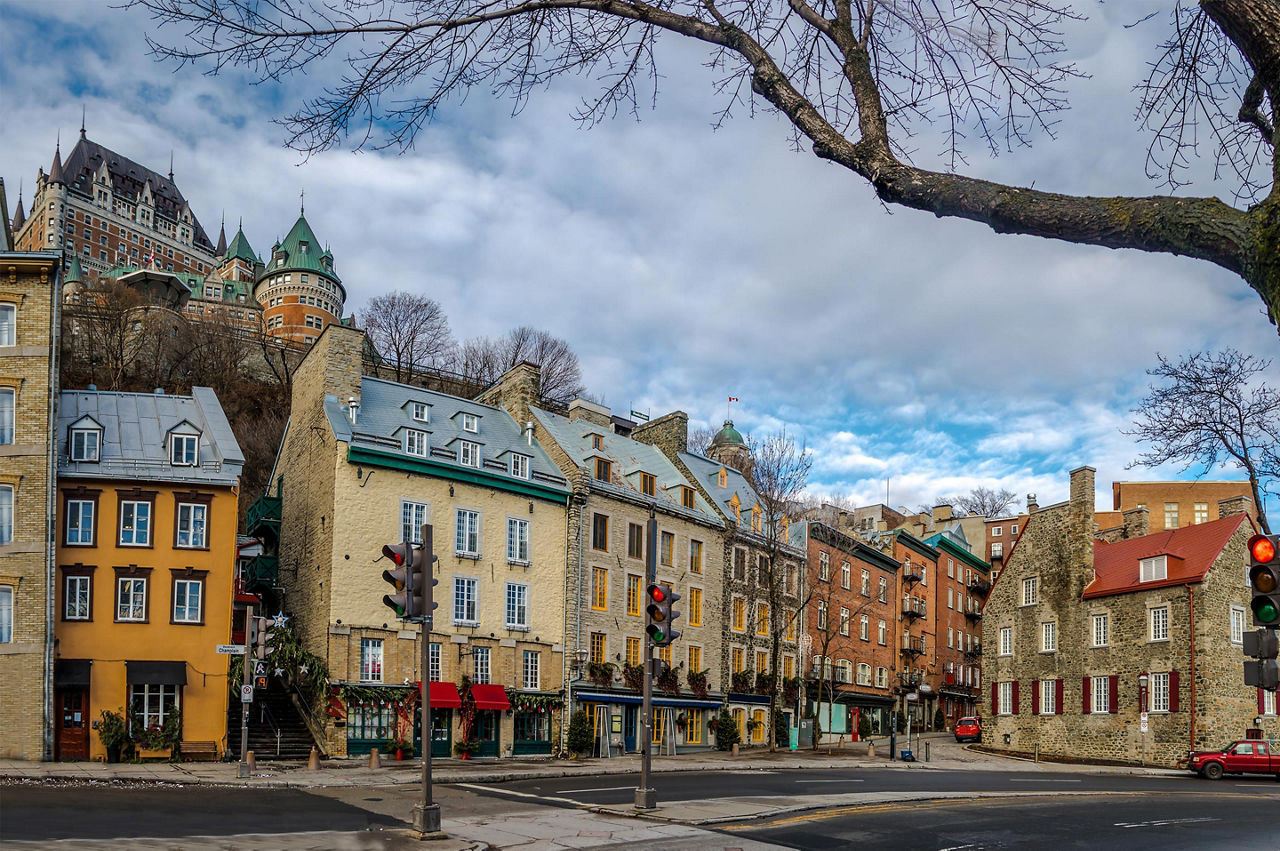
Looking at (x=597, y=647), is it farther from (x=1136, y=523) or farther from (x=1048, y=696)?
(x=1136, y=523)

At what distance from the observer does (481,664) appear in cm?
3922

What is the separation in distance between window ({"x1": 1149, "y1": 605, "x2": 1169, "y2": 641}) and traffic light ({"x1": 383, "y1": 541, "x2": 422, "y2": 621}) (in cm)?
3885

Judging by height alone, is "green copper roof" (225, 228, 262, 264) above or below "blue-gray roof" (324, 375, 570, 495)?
above

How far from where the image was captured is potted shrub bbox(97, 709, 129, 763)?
31.6 metres

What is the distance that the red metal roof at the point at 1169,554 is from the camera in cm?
4541

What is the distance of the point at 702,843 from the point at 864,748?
37331 mm

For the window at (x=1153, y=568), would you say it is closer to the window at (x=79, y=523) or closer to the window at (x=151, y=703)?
the window at (x=151, y=703)

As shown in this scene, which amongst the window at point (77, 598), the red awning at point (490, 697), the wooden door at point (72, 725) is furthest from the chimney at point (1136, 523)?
the wooden door at point (72, 725)

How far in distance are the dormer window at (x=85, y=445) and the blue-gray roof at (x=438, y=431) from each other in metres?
7.24

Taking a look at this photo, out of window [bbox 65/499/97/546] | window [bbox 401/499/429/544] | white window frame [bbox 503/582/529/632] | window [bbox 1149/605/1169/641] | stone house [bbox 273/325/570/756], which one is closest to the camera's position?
window [bbox 65/499/97/546]

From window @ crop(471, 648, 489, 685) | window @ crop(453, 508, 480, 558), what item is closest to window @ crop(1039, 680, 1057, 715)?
window @ crop(471, 648, 489, 685)

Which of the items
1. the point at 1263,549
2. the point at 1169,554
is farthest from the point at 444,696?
the point at 1169,554

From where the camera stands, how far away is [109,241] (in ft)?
511

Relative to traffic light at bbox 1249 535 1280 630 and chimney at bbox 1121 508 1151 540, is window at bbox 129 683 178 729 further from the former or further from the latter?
chimney at bbox 1121 508 1151 540
